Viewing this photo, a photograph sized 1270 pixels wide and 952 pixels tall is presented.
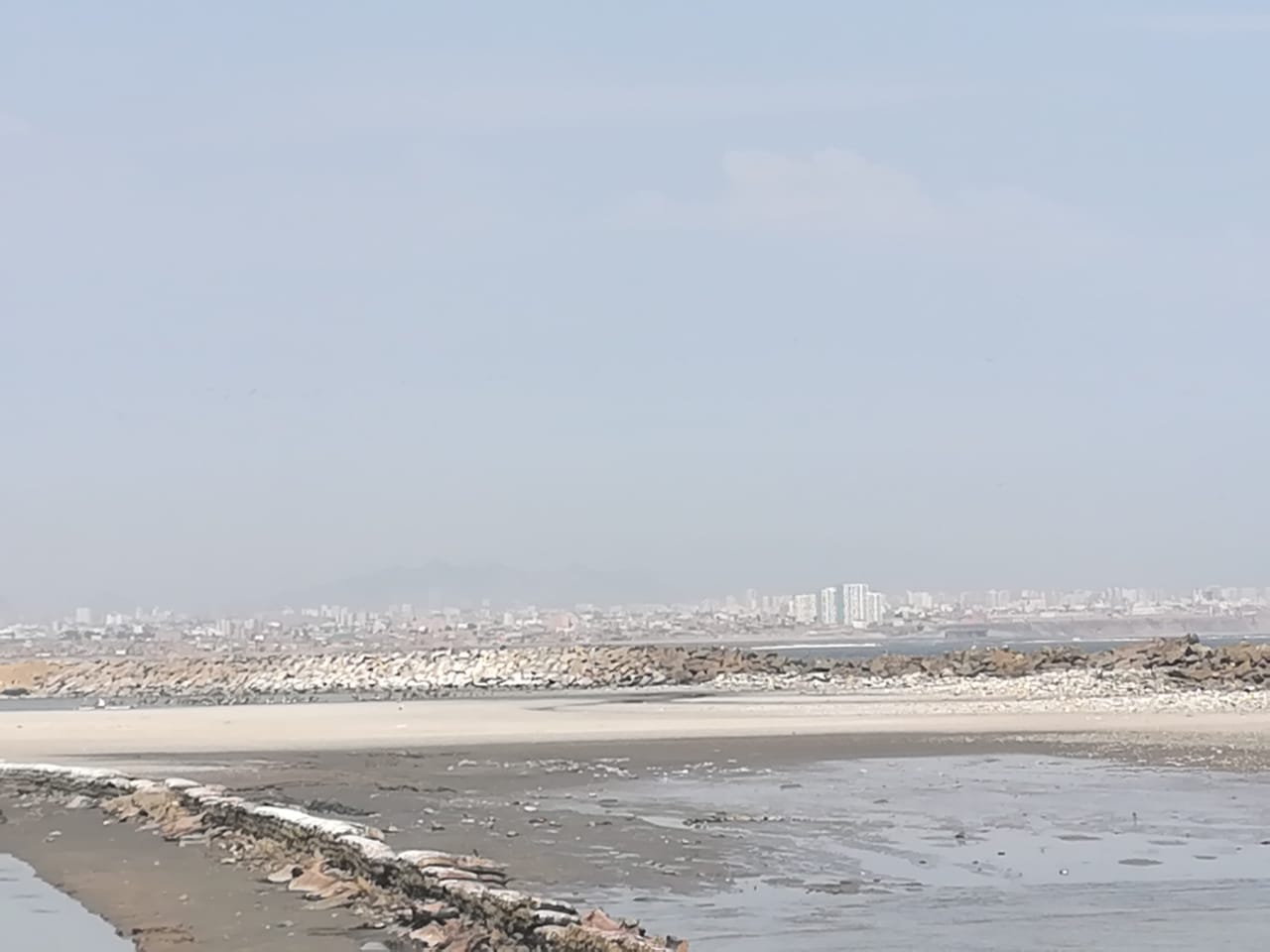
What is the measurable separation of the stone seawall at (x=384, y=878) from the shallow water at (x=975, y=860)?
38.7 inches

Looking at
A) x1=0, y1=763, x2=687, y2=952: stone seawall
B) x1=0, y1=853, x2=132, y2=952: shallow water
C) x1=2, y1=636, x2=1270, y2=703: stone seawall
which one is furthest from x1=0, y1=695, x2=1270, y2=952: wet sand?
x1=2, y1=636, x2=1270, y2=703: stone seawall

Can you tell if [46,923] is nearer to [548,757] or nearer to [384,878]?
[384,878]

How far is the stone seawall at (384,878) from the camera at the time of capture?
8977mm

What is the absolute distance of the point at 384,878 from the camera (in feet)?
37.3

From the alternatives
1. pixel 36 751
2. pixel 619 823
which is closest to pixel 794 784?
pixel 619 823

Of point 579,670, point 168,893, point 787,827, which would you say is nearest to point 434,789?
point 787,827

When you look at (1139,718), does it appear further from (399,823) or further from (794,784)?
(399,823)

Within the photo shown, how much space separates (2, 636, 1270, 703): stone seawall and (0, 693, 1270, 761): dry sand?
27.3 ft

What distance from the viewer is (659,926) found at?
10.2 meters

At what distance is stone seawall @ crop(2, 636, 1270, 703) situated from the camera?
1937 inches

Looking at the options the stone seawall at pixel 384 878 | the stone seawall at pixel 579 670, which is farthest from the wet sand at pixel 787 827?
the stone seawall at pixel 579 670

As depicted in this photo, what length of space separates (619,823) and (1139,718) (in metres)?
16.6

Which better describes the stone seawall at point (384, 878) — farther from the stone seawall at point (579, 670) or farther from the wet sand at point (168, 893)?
the stone seawall at point (579, 670)

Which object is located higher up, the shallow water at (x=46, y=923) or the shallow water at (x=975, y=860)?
the shallow water at (x=975, y=860)
